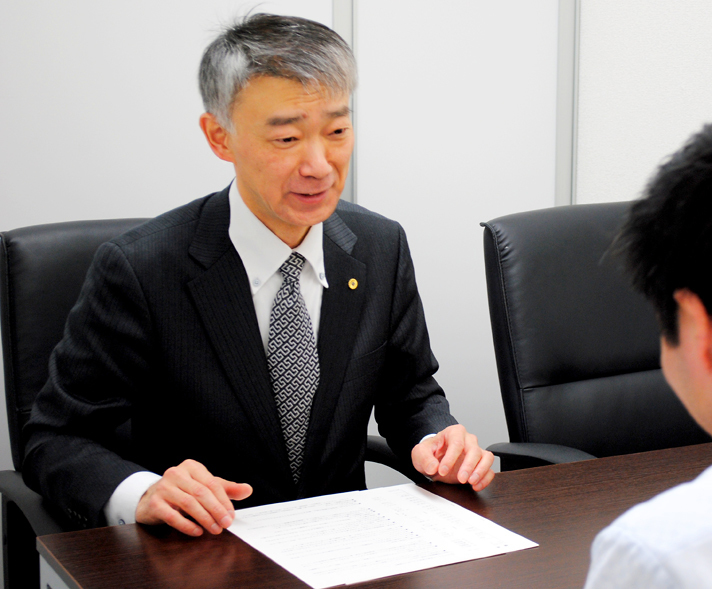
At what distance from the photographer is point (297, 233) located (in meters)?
1.48

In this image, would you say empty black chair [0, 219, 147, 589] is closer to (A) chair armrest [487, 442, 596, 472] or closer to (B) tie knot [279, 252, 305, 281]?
(B) tie knot [279, 252, 305, 281]

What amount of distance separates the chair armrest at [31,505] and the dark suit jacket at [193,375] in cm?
5

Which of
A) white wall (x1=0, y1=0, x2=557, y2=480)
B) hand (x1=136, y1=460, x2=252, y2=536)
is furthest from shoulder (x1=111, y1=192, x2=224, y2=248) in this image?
white wall (x1=0, y1=0, x2=557, y2=480)

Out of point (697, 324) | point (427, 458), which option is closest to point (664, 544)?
point (697, 324)

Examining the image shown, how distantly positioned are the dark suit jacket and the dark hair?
2.94ft

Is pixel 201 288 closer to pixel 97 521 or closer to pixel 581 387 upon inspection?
pixel 97 521

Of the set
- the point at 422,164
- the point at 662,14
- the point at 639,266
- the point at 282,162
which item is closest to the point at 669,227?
the point at 639,266

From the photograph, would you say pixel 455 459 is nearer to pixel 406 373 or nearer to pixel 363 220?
pixel 406 373

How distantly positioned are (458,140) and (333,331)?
1524 millimetres

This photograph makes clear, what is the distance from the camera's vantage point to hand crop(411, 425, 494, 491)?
1.21 meters

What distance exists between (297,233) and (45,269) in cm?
51

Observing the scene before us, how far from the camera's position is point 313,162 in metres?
1.35

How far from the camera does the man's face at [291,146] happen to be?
Result: 4.35 feet

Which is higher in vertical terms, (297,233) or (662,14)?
(662,14)
